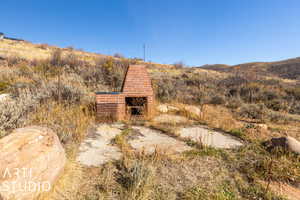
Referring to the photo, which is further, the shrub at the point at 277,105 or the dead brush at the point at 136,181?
the shrub at the point at 277,105

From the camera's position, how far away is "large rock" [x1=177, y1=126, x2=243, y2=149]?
329cm

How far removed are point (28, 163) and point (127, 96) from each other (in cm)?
319

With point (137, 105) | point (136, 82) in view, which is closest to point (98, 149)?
point (136, 82)

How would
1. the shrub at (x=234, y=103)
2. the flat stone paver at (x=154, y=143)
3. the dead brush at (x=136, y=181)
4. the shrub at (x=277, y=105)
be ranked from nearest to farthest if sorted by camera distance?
1. the dead brush at (x=136, y=181)
2. the flat stone paver at (x=154, y=143)
3. the shrub at (x=277, y=105)
4. the shrub at (x=234, y=103)

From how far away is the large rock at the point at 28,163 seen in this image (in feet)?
4.57

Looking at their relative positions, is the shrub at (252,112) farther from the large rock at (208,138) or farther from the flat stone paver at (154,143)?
the flat stone paver at (154,143)

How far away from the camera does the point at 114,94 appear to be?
4352 mm

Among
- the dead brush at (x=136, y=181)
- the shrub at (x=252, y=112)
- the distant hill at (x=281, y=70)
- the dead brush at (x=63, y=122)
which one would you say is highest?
the distant hill at (x=281, y=70)

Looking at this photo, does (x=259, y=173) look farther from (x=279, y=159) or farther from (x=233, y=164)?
(x=279, y=159)

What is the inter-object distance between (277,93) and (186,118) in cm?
859

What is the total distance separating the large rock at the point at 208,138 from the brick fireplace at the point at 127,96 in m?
1.56

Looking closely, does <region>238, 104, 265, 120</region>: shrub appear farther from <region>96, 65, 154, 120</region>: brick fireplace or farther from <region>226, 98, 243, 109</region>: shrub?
<region>96, 65, 154, 120</region>: brick fireplace

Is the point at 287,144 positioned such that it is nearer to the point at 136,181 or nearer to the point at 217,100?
the point at 136,181

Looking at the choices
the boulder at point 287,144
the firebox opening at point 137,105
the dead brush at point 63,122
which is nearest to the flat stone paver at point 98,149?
the dead brush at point 63,122
